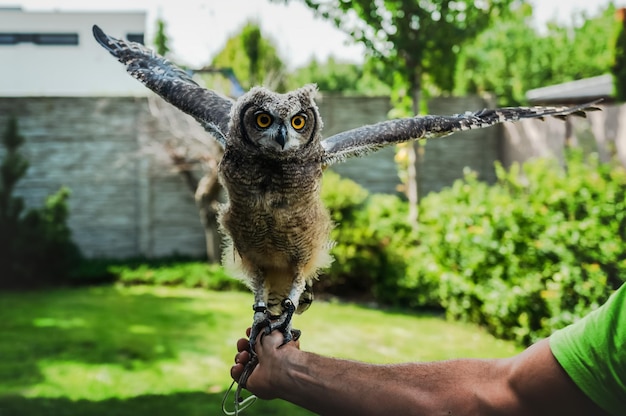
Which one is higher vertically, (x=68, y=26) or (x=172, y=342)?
(x=68, y=26)

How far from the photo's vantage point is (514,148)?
982 cm

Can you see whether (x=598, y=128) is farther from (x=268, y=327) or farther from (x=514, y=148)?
(x=268, y=327)

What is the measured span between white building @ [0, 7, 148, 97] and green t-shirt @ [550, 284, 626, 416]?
5.19 metres

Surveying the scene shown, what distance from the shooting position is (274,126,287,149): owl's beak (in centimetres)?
195

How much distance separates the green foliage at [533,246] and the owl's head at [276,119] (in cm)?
344

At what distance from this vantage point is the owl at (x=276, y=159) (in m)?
1.98

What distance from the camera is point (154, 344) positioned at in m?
6.29

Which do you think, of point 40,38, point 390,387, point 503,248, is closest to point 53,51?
point 40,38

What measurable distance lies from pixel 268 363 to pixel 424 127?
81cm

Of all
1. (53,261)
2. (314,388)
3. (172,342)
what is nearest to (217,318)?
(172,342)

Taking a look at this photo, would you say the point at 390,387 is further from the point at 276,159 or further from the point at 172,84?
the point at 172,84

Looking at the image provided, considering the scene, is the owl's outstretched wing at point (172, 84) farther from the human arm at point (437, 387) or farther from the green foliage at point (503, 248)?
the green foliage at point (503, 248)

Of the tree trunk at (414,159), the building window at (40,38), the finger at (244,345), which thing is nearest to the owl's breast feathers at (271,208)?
the finger at (244,345)

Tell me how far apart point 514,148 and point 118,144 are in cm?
556
